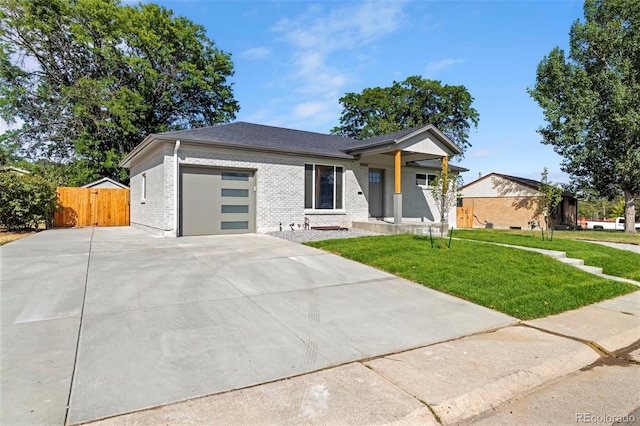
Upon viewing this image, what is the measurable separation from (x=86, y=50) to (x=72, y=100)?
3743 mm

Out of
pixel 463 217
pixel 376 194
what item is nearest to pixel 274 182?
pixel 376 194

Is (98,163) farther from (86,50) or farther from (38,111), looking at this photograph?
(86,50)

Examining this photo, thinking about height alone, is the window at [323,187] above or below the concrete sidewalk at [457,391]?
above

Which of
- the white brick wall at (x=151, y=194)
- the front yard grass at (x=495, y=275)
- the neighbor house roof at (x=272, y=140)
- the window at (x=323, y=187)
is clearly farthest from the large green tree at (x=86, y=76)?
the front yard grass at (x=495, y=275)

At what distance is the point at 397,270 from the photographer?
732cm

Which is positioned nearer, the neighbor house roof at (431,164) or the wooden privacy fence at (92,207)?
the wooden privacy fence at (92,207)

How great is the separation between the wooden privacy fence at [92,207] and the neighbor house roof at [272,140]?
2255 mm

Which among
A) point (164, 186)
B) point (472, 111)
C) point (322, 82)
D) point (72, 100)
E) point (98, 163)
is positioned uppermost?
point (472, 111)

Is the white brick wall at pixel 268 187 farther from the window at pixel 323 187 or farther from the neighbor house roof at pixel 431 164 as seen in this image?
the neighbor house roof at pixel 431 164

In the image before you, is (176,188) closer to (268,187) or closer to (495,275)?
(268,187)

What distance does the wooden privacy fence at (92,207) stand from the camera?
1720cm

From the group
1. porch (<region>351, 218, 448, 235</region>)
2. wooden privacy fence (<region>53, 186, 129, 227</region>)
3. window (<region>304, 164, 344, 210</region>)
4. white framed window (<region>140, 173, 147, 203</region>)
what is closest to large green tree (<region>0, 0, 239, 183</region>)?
wooden privacy fence (<region>53, 186, 129, 227</region>)

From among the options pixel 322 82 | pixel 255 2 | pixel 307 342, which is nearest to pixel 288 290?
pixel 307 342

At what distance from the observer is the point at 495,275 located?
699cm
